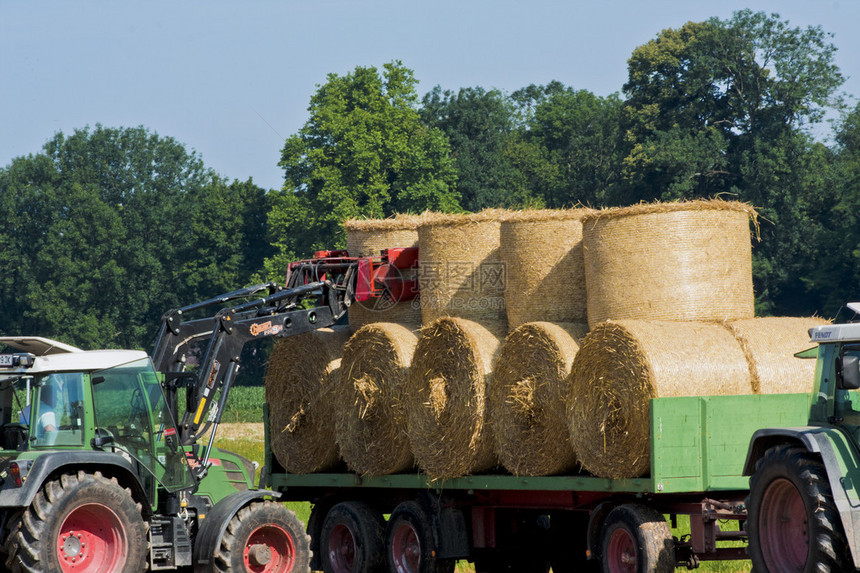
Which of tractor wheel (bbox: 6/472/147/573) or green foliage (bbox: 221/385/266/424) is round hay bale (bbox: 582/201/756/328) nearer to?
tractor wheel (bbox: 6/472/147/573)

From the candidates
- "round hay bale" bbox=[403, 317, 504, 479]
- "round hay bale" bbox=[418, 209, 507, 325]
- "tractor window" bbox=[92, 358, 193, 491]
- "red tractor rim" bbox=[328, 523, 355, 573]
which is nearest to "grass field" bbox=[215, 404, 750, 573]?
"red tractor rim" bbox=[328, 523, 355, 573]

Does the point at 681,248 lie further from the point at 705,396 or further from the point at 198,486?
the point at 198,486

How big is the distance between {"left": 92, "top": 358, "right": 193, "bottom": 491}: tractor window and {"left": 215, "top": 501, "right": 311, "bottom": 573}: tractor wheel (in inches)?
25.6

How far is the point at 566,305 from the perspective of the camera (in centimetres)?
1219

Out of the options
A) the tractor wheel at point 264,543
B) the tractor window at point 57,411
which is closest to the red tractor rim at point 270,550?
the tractor wheel at point 264,543

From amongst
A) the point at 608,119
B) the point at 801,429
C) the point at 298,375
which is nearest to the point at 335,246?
the point at 608,119

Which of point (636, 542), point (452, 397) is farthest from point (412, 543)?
point (636, 542)

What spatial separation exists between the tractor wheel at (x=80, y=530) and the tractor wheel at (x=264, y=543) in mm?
1085

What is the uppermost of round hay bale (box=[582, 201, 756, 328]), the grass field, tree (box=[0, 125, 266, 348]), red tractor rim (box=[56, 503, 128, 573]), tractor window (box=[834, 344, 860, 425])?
tree (box=[0, 125, 266, 348])

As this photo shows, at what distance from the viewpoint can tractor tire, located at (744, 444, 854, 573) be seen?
8219mm

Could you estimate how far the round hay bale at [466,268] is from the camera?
12953 millimetres

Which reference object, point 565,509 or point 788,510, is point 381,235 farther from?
point 788,510

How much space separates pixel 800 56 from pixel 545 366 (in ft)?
132

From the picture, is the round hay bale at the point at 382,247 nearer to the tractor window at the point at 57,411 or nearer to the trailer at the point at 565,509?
the trailer at the point at 565,509
